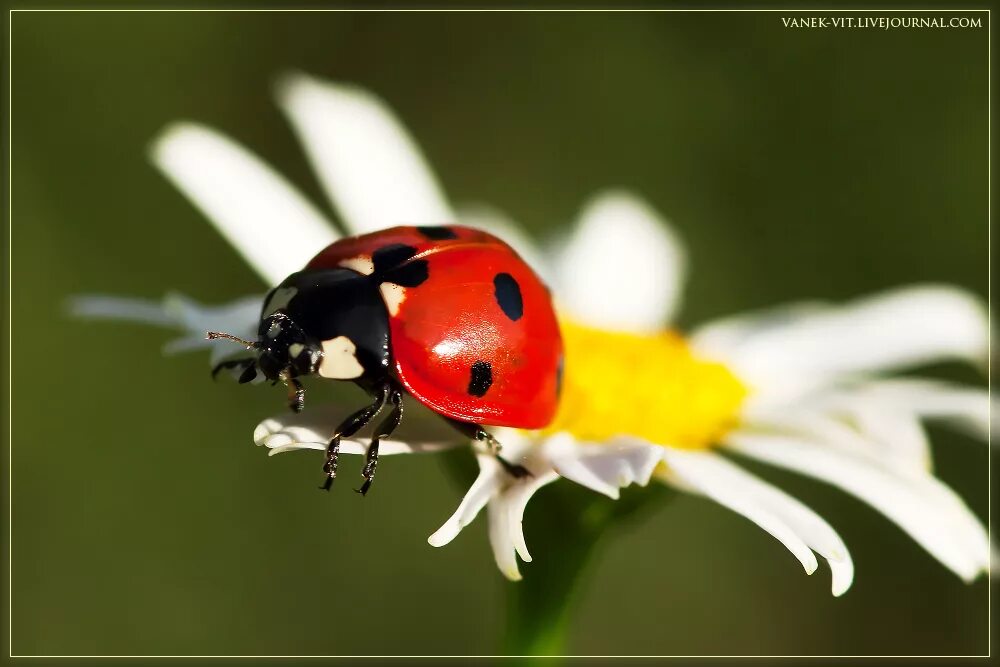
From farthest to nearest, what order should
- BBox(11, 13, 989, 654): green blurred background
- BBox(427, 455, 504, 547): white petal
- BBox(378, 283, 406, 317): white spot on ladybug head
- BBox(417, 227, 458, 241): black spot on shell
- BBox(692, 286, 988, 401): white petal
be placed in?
BBox(11, 13, 989, 654): green blurred background → BBox(692, 286, 988, 401): white petal → BBox(417, 227, 458, 241): black spot on shell → BBox(378, 283, 406, 317): white spot on ladybug head → BBox(427, 455, 504, 547): white petal

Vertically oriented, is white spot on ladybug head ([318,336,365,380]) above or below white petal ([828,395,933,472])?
above

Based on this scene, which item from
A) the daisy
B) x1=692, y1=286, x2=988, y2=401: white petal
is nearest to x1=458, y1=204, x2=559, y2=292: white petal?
the daisy

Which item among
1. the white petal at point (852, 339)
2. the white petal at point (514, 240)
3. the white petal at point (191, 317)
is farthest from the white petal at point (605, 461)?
the white petal at point (514, 240)

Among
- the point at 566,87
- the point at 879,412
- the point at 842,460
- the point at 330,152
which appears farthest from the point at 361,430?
the point at 566,87

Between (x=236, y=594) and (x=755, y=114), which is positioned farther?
(x=755, y=114)

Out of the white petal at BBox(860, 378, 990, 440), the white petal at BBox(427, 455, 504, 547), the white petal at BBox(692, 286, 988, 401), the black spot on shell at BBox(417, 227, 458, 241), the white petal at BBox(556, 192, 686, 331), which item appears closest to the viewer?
the white petal at BBox(427, 455, 504, 547)

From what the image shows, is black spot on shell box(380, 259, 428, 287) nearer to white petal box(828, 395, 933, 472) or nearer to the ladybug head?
the ladybug head

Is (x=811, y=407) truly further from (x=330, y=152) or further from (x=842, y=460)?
(x=330, y=152)

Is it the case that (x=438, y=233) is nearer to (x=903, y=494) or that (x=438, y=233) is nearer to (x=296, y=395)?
(x=296, y=395)
